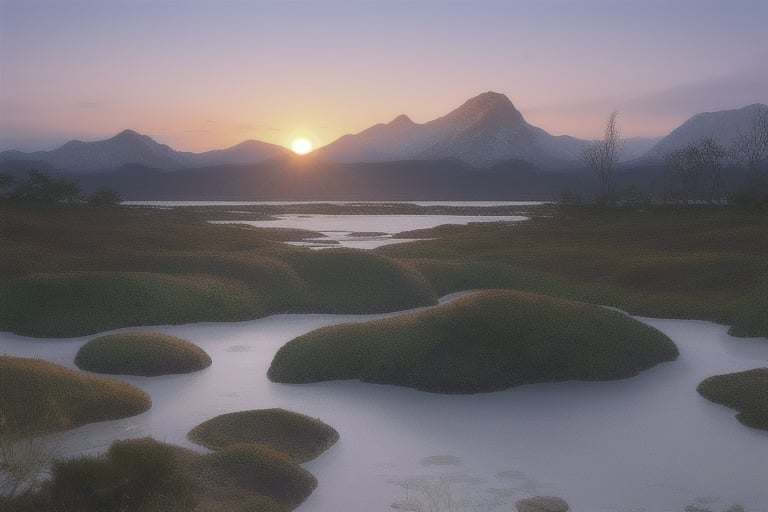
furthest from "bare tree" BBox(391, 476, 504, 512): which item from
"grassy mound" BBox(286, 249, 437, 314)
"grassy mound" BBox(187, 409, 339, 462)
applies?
"grassy mound" BBox(286, 249, 437, 314)

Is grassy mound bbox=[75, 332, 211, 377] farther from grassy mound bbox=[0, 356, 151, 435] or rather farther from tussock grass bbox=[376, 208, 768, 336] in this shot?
tussock grass bbox=[376, 208, 768, 336]

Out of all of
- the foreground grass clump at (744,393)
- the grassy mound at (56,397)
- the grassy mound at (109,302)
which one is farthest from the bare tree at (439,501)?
Result: the grassy mound at (109,302)

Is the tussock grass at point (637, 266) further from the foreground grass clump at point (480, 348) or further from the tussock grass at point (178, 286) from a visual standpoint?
the foreground grass clump at point (480, 348)

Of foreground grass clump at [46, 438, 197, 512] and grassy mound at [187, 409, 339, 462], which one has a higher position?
foreground grass clump at [46, 438, 197, 512]

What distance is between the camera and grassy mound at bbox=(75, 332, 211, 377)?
25359mm

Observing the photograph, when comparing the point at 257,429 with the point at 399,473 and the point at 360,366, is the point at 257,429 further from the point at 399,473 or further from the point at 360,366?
the point at 360,366

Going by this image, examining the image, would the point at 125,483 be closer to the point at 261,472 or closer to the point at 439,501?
the point at 261,472

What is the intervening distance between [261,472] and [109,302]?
2134 centimetres

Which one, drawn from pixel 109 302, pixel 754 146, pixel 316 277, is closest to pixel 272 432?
pixel 109 302

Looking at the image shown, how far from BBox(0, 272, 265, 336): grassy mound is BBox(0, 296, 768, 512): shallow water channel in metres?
4.08

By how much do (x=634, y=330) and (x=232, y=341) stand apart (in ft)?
53.6

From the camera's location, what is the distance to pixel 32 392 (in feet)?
64.7

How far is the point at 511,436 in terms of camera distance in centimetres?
1869

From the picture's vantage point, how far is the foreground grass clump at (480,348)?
2347 centimetres
